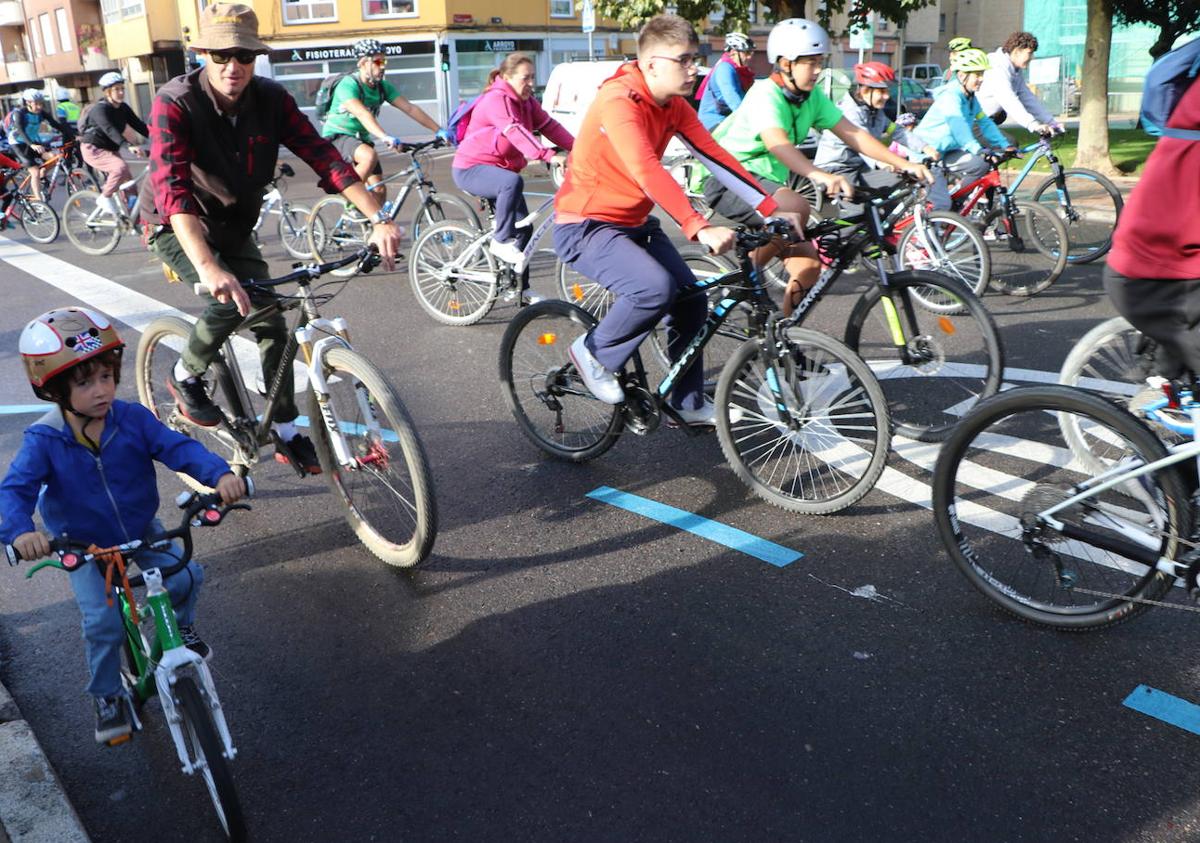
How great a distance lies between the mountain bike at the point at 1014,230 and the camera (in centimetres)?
812

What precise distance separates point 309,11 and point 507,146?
3814 centimetres

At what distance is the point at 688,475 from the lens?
5035 mm

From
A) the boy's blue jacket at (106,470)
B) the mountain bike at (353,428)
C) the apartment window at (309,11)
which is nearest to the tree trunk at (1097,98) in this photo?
the mountain bike at (353,428)

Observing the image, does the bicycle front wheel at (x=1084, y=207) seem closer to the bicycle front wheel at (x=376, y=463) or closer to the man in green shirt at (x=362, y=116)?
the man in green shirt at (x=362, y=116)

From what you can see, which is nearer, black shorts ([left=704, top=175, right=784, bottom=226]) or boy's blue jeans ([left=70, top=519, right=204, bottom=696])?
boy's blue jeans ([left=70, top=519, right=204, bottom=696])

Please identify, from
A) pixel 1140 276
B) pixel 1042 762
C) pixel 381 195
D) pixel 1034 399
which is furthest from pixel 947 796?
pixel 381 195

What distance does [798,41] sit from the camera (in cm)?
559

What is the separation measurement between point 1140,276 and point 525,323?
9.12ft

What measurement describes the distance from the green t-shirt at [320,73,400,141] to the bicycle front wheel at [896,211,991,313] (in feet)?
17.7

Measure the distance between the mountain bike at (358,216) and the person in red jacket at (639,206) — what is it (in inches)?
186

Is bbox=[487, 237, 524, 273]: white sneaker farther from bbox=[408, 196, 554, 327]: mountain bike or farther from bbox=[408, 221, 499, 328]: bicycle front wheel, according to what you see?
bbox=[408, 221, 499, 328]: bicycle front wheel

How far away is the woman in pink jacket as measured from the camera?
7738 millimetres

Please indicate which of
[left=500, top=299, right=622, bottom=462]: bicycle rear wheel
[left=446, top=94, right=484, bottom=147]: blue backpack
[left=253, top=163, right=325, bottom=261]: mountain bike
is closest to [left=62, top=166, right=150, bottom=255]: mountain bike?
[left=253, top=163, right=325, bottom=261]: mountain bike

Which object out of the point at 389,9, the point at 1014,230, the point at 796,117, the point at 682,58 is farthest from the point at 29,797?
the point at 389,9
